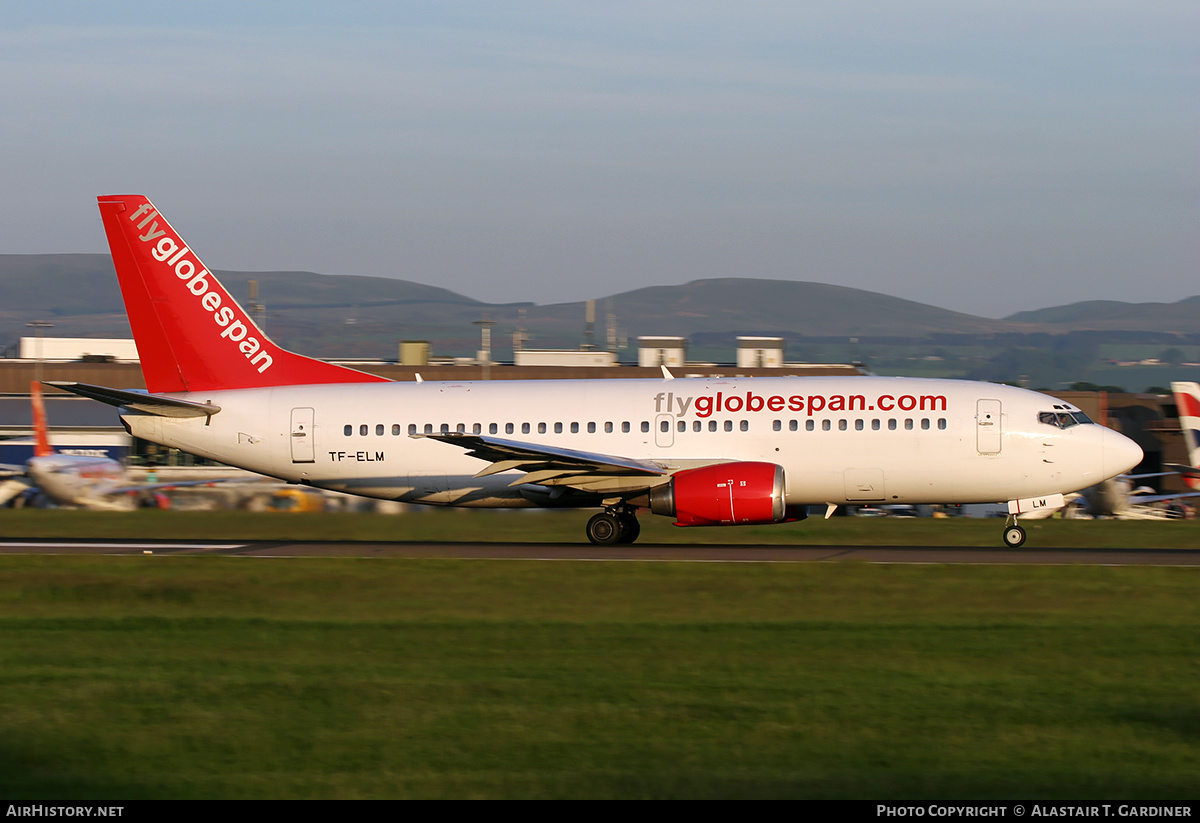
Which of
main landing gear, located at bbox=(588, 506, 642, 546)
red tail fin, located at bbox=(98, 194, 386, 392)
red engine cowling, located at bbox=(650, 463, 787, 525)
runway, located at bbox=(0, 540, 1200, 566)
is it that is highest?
red tail fin, located at bbox=(98, 194, 386, 392)

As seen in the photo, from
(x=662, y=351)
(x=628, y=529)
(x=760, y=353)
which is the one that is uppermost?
(x=662, y=351)

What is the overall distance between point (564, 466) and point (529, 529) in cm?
516

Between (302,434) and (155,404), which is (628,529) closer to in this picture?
(302,434)

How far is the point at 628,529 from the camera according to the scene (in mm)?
28531

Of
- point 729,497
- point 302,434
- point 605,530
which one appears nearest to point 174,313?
point 302,434

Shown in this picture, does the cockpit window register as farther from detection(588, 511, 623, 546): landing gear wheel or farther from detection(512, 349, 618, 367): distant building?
detection(512, 349, 618, 367): distant building

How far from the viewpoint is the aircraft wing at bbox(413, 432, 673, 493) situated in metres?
26.7

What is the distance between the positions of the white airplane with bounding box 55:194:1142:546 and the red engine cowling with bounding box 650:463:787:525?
0.14 ft

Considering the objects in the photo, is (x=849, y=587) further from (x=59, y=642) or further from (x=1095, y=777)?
(x=59, y=642)

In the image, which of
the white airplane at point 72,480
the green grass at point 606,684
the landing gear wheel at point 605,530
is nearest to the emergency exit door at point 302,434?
the landing gear wheel at point 605,530

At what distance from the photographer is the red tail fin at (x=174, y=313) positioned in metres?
30.3

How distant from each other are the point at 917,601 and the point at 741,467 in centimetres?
794

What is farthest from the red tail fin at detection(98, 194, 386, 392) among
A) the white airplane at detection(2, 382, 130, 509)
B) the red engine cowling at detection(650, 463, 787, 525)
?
the white airplane at detection(2, 382, 130, 509)

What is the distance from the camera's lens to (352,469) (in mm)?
29766
